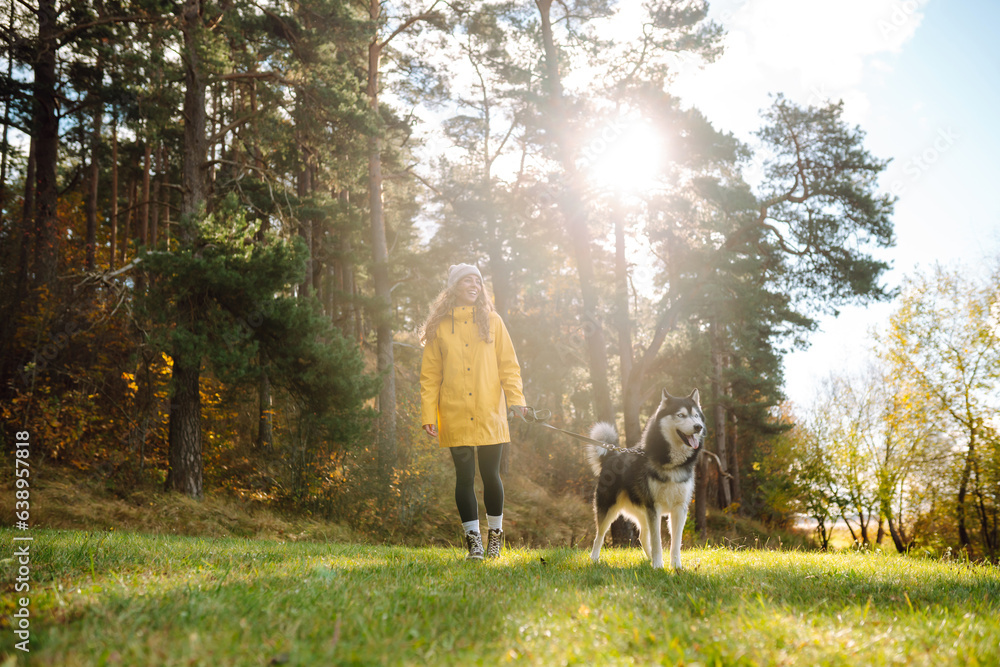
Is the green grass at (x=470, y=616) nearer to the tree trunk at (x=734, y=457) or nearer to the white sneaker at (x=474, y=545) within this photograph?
the white sneaker at (x=474, y=545)

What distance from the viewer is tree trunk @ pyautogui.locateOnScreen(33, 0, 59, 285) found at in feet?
38.0

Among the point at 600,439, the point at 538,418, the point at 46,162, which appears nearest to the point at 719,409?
the point at 600,439

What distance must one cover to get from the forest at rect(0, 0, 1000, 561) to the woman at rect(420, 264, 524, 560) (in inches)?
197

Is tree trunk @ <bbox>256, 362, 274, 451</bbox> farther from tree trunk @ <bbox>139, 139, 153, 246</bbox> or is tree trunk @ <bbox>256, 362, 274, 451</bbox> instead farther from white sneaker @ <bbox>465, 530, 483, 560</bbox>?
white sneaker @ <bbox>465, 530, 483, 560</bbox>

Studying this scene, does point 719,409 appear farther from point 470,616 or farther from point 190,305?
point 470,616

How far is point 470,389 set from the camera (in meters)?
4.58

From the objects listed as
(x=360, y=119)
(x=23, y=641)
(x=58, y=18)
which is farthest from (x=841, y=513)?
(x=58, y=18)

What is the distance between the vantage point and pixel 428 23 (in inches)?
559

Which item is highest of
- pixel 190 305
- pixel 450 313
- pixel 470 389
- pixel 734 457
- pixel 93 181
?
pixel 93 181

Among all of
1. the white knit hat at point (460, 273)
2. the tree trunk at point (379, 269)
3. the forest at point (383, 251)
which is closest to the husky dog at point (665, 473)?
the white knit hat at point (460, 273)

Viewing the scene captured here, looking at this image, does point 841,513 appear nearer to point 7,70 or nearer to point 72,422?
point 72,422

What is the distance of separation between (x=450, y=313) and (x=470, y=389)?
71cm

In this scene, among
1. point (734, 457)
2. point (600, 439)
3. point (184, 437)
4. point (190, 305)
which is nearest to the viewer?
point (600, 439)

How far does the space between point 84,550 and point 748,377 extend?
1801cm
